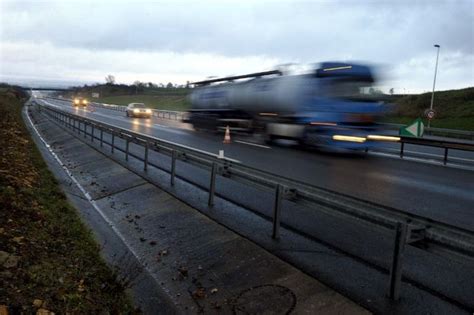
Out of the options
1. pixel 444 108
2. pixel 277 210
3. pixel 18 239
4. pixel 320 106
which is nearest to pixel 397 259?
pixel 277 210

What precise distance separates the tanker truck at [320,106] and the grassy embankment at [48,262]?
9.88 metres

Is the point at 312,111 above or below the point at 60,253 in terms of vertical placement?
above

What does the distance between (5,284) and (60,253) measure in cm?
138

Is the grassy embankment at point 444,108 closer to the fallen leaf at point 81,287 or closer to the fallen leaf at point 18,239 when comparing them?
the fallen leaf at point 18,239

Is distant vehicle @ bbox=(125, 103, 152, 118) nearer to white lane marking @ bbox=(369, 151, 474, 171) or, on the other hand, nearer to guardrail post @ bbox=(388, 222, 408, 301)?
white lane marking @ bbox=(369, 151, 474, 171)

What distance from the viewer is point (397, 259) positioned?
4332mm

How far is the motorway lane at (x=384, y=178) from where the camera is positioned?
843 centimetres

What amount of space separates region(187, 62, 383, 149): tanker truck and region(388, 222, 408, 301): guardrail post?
11704 mm

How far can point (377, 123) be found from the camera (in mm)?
16266

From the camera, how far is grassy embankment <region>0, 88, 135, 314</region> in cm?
443

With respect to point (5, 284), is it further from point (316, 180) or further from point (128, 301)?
point (316, 180)

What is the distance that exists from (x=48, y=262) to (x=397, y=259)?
13.0 feet

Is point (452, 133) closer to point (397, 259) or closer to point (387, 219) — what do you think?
point (387, 219)

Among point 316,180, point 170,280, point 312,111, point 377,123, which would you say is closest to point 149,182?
point 316,180
